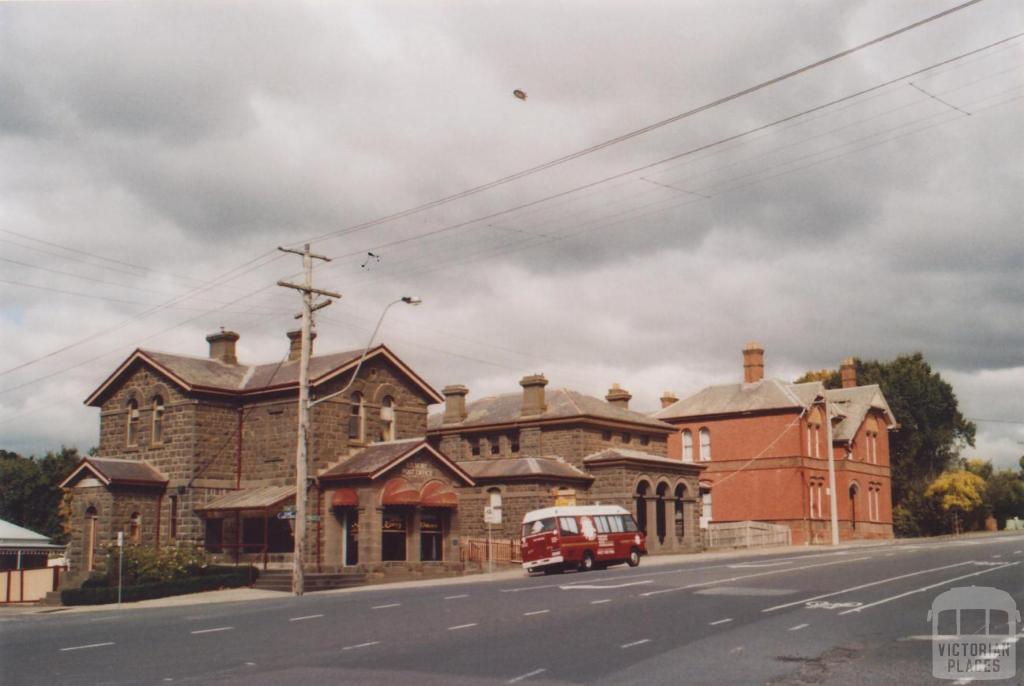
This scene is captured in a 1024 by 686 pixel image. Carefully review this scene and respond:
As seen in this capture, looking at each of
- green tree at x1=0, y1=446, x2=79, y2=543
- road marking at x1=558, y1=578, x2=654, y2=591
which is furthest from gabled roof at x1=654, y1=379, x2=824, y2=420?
green tree at x1=0, y1=446, x2=79, y2=543

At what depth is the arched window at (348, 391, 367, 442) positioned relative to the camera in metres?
41.3

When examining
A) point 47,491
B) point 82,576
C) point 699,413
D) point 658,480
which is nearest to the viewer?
point 82,576

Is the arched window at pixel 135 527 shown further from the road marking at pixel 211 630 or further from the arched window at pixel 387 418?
the road marking at pixel 211 630

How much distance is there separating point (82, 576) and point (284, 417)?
9.93 meters

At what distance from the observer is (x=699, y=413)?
63625 mm

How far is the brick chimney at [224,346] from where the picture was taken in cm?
4591

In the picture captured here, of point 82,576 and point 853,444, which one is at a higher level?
point 853,444

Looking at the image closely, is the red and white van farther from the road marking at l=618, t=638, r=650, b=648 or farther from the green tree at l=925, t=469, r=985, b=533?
the green tree at l=925, t=469, r=985, b=533

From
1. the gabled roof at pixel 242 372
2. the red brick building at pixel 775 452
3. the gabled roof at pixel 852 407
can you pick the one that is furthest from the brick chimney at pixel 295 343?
the gabled roof at pixel 852 407

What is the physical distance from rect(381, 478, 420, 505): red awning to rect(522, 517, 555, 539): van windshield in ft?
16.2

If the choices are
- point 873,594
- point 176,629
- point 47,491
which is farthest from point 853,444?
point 47,491

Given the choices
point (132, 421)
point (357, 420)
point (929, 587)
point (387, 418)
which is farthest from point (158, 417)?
point (929, 587)

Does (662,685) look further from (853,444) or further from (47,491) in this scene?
(47,491)

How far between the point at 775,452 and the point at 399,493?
30.4m
